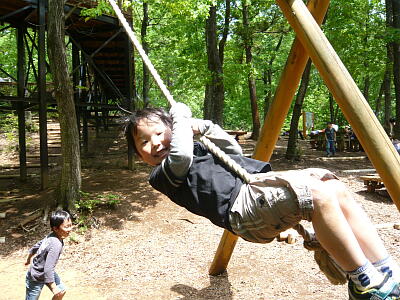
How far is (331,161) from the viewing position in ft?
44.8

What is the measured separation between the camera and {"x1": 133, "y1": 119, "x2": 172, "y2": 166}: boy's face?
229 cm

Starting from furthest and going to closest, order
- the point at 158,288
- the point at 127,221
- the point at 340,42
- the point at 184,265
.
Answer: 1. the point at 340,42
2. the point at 127,221
3. the point at 184,265
4. the point at 158,288

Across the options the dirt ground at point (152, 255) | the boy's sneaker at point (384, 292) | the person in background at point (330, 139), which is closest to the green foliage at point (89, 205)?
the dirt ground at point (152, 255)

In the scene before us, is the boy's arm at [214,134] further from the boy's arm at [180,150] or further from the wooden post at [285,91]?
the wooden post at [285,91]

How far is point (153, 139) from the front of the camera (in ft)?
7.52

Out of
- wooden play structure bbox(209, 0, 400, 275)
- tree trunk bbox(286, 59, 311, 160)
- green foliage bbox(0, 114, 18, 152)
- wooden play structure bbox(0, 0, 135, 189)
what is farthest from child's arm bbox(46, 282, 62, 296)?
green foliage bbox(0, 114, 18, 152)

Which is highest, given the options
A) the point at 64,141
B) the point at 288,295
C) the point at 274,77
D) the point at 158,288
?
the point at 274,77

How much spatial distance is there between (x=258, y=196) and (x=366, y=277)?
630mm

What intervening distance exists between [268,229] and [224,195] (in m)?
0.30

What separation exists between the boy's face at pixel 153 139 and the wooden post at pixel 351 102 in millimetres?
990

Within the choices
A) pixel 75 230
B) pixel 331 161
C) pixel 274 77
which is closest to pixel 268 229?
pixel 75 230

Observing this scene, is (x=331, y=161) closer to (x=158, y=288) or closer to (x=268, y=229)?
(x=158, y=288)

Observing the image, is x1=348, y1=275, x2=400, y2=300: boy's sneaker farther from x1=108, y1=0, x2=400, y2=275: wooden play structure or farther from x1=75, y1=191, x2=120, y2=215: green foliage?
x1=75, y1=191, x2=120, y2=215: green foliage

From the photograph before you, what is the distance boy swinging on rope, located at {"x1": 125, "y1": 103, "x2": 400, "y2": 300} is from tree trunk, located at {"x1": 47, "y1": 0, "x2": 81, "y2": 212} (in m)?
5.26
